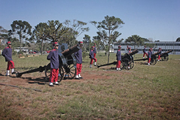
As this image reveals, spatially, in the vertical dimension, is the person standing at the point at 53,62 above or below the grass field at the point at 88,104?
above

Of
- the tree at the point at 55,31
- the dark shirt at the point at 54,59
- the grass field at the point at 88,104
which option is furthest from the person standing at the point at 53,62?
the tree at the point at 55,31

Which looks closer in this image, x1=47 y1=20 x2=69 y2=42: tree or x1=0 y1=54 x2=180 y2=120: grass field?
x1=0 y1=54 x2=180 y2=120: grass field

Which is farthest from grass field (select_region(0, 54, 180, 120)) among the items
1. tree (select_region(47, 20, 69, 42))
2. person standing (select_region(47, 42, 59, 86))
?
tree (select_region(47, 20, 69, 42))

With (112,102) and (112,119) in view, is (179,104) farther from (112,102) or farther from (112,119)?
(112,119)

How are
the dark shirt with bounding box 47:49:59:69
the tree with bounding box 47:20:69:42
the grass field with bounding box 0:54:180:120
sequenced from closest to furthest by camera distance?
the grass field with bounding box 0:54:180:120 < the dark shirt with bounding box 47:49:59:69 < the tree with bounding box 47:20:69:42

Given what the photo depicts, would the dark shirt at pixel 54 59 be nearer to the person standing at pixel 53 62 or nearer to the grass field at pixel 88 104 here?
the person standing at pixel 53 62

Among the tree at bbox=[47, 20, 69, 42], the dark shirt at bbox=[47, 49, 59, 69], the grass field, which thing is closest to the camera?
the grass field

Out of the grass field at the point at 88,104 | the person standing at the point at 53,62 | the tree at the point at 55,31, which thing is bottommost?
the grass field at the point at 88,104

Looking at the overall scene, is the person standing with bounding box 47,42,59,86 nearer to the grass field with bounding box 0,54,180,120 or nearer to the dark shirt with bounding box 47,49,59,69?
the dark shirt with bounding box 47,49,59,69

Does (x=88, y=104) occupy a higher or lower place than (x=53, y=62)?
lower

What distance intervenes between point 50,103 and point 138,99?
8.99 ft

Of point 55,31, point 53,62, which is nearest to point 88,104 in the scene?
point 53,62

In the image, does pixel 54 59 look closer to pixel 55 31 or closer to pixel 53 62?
pixel 53 62

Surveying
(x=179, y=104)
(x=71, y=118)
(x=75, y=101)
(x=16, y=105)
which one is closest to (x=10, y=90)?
(x=16, y=105)
